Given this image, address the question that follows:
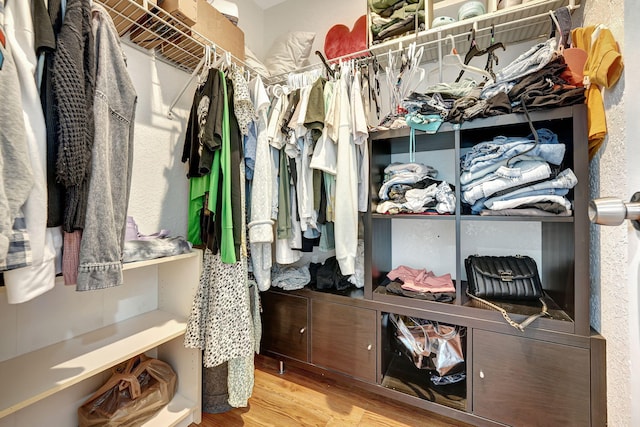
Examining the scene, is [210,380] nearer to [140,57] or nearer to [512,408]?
[512,408]

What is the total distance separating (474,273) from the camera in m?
1.24

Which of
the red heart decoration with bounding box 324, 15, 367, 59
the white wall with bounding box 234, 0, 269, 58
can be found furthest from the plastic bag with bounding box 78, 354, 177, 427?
the white wall with bounding box 234, 0, 269, 58

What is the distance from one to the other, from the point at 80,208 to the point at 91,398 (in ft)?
3.37

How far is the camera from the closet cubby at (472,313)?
0.99m

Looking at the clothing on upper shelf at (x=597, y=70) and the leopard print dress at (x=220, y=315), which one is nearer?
the clothing on upper shelf at (x=597, y=70)

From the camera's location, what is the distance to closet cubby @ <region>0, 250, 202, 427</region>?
892 millimetres

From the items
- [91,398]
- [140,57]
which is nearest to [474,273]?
[91,398]

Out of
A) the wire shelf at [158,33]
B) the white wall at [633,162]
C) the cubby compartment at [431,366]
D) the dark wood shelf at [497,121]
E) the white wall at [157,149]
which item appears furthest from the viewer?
the white wall at [157,149]

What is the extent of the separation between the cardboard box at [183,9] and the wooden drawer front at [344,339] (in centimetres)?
157

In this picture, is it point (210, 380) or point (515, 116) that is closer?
point (515, 116)

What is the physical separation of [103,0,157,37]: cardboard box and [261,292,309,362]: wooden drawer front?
1564 mm

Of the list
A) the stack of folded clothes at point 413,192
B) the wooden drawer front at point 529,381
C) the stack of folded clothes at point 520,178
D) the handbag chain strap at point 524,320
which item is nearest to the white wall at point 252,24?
the stack of folded clothes at point 413,192

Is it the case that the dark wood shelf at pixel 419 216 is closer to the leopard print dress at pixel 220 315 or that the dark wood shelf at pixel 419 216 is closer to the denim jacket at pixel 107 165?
the leopard print dress at pixel 220 315

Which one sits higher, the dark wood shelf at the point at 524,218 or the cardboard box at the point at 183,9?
the cardboard box at the point at 183,9
